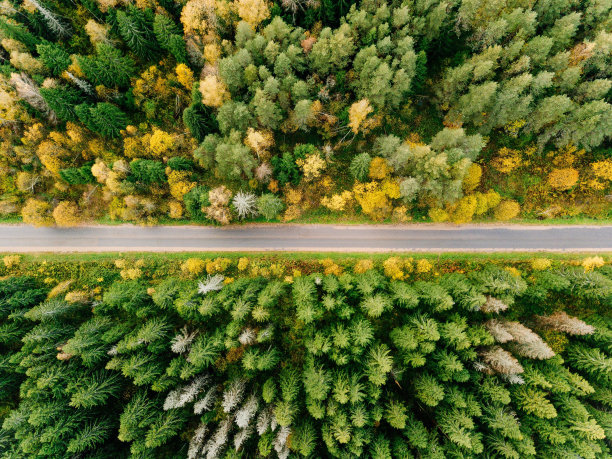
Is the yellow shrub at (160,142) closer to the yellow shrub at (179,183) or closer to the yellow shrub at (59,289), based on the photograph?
the yellow shrub at (179,183)

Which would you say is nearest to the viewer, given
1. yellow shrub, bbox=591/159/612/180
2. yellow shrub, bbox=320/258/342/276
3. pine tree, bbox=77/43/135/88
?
pine tree, bbox=77/43/135/88

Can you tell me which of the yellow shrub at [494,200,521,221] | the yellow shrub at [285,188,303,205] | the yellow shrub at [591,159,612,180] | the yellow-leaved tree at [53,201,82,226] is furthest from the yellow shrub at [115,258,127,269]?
the yellow shrub at [591,159,612,180]

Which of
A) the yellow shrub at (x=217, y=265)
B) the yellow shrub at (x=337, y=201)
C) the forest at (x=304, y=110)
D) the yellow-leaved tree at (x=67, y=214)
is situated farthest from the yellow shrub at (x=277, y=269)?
the yellow-leaved tree at (x=67, y=214)

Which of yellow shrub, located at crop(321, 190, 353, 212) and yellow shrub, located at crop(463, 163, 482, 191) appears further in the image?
yellow shrub, located at crop(321, 190, 353, 212)

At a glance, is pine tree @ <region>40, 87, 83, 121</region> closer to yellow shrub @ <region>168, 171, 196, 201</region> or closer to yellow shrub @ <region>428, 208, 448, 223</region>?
yellow shrub @ <region>168, 171, 196, 201</region>

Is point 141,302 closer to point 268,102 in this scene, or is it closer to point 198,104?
point 198,104
